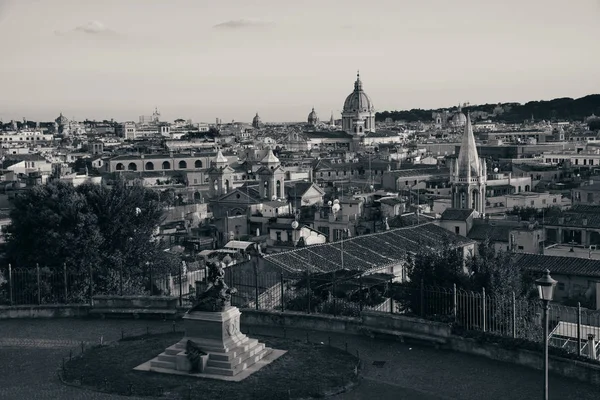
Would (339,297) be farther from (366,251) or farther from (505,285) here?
(366,251)

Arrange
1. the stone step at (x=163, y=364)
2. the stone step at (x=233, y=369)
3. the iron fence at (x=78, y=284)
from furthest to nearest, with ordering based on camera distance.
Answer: the iron fence at (x=78, y=284) → the stone step at (x=163, y=364) → the stone step at (x=233, y=369)

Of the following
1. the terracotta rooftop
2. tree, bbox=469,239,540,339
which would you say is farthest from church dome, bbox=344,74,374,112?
tree, bbox=469,239,540,339

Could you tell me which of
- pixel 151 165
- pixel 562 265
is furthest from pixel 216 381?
pixel 151 165

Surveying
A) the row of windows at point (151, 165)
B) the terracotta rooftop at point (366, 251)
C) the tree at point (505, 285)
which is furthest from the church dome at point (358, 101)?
the tree at point (505, 285)

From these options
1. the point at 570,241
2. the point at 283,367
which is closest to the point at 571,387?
the point at 283,367

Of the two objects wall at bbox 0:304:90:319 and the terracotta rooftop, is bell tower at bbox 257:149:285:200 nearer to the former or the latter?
the terracotta rooftop

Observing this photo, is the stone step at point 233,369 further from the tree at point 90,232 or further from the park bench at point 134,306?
the tree at point 90,232

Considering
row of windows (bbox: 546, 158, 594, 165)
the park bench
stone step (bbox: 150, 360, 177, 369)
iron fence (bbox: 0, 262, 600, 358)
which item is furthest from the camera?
row of windows (bbox: 546, 158, 594, 165)

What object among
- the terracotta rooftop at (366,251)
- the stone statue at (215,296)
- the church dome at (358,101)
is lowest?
the terracotta rooftop at (366,251)
